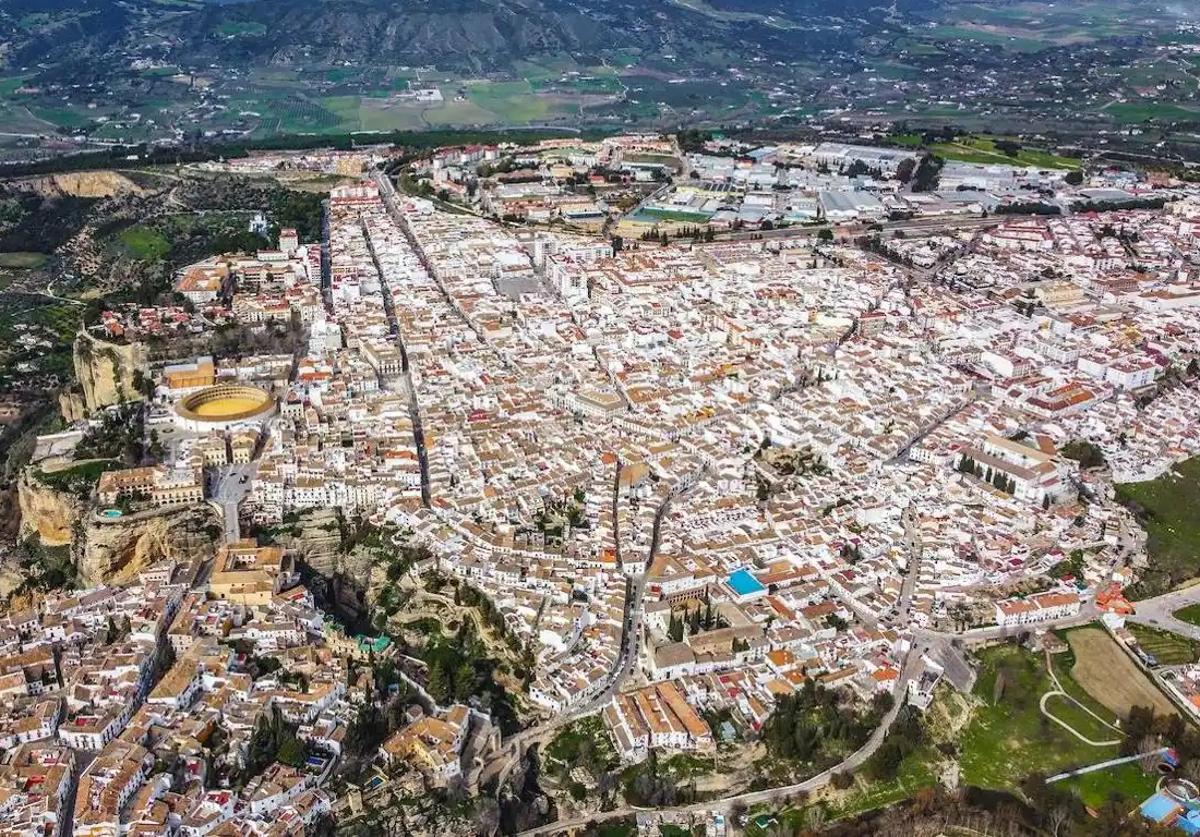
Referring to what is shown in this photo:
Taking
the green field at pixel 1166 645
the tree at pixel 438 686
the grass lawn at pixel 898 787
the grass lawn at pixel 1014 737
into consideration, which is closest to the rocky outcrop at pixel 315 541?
the tree at pixel 438 686

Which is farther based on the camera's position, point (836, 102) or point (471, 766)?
point (836, 102)

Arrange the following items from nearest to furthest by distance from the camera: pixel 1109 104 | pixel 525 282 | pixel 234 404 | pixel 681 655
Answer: pixel 681 655 → pixel 234 404 → pixel 525 282 → pixel 1109 104

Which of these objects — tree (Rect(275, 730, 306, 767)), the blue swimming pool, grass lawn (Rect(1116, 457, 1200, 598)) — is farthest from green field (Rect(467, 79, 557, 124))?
tree (Rect(275, 730, 306, 767))

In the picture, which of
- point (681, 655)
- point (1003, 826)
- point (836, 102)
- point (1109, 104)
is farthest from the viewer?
point (836, 102)

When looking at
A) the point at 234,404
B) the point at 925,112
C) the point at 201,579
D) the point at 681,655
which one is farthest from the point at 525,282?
the point at 925,112

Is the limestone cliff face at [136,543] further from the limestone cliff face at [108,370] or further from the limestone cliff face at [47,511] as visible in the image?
the limestone cliff face at [108,370]

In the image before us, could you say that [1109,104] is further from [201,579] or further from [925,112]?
[201,579]

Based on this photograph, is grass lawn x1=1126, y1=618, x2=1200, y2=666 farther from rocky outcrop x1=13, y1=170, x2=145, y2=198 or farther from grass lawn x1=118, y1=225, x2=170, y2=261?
rocky outcrop x1=13, y1=170, x2=145, y2=198
